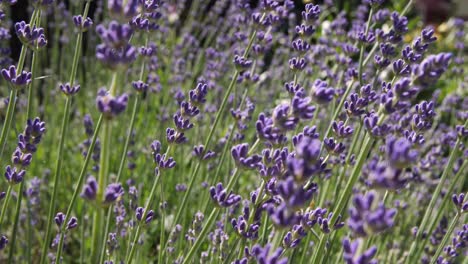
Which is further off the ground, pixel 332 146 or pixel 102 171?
pixel 102 171

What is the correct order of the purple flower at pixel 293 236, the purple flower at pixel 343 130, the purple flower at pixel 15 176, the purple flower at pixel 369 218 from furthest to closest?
the purple flower at pixel 343 130 < the purple flower at pixel 15 176 < the purple flower at pixel 293 236 < the purple flower at pixel 369 218

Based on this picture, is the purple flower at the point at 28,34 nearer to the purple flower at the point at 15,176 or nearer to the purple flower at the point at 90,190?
the purple flower at the point at 15,176

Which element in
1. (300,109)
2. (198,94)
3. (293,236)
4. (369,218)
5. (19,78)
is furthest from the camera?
(198,94)

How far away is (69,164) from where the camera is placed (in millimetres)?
3900

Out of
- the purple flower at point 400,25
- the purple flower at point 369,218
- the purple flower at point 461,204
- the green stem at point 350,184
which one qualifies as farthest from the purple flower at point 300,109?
the purple flower at point 400,25

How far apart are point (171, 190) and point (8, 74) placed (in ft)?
6.10

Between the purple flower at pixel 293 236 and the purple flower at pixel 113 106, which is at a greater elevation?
the purple flower at pixel 113 106

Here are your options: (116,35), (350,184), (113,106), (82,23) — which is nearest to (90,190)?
(113,106)

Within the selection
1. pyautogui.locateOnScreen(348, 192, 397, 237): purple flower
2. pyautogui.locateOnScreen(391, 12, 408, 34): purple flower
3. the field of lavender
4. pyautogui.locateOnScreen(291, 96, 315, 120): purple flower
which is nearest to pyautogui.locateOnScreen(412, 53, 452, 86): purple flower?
the field of lavender

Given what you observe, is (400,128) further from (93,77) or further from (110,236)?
(93,77)

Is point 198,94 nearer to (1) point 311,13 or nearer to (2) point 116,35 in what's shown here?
(1) point 311,13

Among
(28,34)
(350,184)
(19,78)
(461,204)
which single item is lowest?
(461,204)

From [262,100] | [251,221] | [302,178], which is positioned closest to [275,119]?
[302,178]

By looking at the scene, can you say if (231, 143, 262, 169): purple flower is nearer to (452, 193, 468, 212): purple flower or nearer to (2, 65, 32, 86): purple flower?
(2, 65, 32, 86): purple flower
